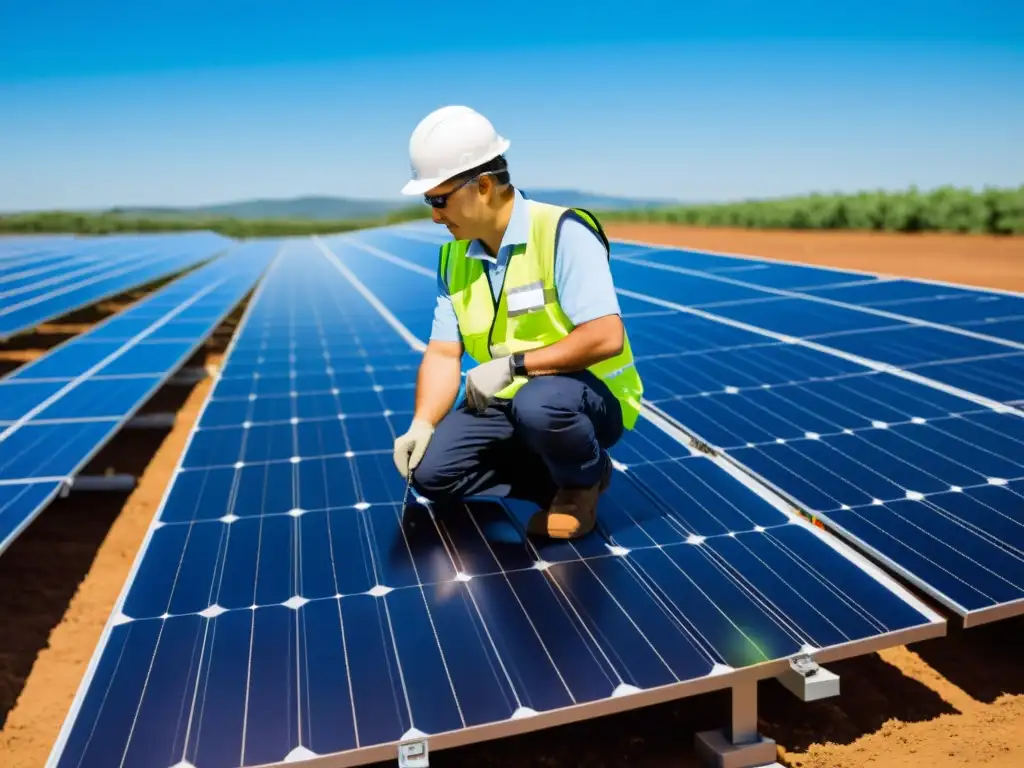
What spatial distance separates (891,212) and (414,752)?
1709 inches

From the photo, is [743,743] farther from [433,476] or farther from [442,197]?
[442,197]

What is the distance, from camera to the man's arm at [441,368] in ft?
15.8

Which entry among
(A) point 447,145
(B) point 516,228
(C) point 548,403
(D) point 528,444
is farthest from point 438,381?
(A) point 447,145

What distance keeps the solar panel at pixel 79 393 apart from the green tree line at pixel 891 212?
106ft

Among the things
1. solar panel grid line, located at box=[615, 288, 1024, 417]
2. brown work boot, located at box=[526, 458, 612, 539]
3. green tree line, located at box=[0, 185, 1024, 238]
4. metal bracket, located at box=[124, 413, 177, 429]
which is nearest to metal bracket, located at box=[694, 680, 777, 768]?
brown work boot, located at box=[526, 458, 612, 539]

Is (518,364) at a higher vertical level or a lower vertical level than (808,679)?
higher

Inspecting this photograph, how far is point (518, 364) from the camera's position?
14.7ft

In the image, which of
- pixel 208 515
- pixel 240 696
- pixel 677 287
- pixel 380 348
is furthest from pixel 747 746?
pixel 677 287

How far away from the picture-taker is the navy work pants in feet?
14.4

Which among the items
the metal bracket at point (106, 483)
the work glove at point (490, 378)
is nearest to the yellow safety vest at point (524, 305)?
the work glove at point (490, 378)

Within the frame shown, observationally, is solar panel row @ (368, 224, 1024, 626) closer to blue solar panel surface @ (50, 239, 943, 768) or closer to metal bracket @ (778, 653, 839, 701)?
blue solar panel surface @ (50, 239, 943, 768)

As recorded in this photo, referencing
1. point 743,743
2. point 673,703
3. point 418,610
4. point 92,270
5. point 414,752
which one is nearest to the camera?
point 414,752

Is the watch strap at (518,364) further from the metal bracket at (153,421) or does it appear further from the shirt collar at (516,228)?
the metal bracket at (153,421)

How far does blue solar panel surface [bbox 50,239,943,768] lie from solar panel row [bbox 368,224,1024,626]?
1.16 ft
